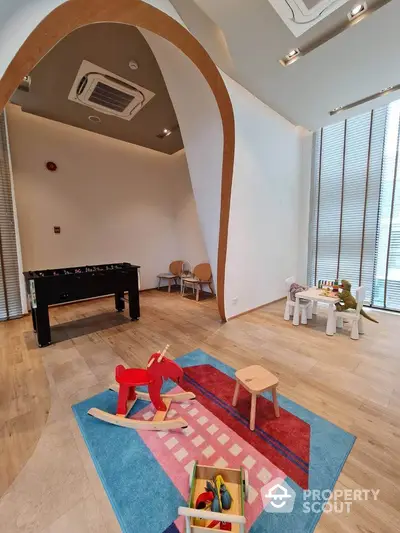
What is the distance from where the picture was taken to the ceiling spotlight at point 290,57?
283 cm

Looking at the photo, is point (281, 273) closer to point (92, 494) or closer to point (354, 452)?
point (354, 452)

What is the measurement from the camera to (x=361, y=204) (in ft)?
14.9

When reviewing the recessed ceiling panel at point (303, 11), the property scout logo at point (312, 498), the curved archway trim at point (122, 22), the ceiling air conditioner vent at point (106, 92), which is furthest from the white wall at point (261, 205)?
the property scout logo at point (312, 498)

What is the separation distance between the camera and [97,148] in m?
5.19

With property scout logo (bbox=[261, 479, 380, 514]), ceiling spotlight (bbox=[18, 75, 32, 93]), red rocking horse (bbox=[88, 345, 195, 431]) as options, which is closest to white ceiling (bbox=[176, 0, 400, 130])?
ceiling spotlight (bbox=[18, 75, 32, 93])

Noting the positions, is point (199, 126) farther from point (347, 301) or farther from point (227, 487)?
point (227, 487)

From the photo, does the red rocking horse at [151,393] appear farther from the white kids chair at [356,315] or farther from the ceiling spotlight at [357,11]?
the ceiling spotlight at [357,11]

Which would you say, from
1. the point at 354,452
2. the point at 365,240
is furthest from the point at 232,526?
the point at 365,240

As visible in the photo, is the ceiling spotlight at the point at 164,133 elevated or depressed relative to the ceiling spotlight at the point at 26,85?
elevated

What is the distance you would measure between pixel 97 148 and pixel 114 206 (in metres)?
1.31

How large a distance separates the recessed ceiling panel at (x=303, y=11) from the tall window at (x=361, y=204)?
2.75 metres

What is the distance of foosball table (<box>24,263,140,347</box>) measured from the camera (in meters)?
3.01

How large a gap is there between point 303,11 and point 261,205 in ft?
8.03

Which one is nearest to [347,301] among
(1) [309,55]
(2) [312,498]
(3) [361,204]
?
(3) [361,204]
